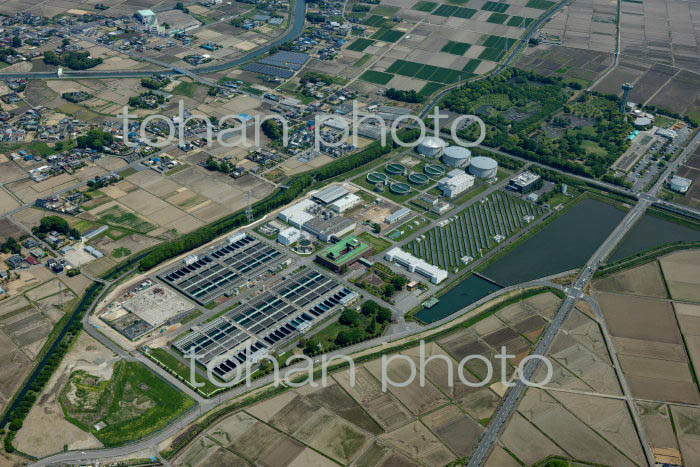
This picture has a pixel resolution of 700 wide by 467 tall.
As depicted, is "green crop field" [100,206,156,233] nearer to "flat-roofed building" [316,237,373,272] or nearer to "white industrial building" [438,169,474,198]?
"flat-roofed building" [316,237,373,272]

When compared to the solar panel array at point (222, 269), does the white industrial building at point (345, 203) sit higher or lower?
higher

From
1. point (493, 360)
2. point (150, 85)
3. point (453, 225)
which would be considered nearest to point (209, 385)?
point (493, 360)

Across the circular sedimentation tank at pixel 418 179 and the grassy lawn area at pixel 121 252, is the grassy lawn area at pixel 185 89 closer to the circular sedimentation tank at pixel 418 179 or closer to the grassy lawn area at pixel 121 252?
the circular sedimentation tank at pixel 418 179

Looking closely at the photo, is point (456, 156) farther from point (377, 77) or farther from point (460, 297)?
point (377, 77)

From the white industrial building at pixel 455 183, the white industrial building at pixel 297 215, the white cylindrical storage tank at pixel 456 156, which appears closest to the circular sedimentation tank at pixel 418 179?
the white industrial building at pixel 455 183

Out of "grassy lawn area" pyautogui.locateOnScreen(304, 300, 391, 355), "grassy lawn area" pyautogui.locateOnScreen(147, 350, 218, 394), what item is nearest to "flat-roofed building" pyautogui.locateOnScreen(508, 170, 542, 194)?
"grassy lawn area" pyautogui.locateOnScreen(304, 300, 391, 355)

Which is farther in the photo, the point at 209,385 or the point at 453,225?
the point at 453,225

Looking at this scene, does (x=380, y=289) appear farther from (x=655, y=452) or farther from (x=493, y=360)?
(x=655, y=452)
